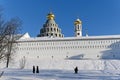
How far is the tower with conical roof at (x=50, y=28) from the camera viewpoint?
303ft

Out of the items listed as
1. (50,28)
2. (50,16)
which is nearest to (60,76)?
(50,28)

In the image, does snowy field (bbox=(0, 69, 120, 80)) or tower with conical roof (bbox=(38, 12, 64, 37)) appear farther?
tower with conical roof (bbox=(38, 12, 64, 37))

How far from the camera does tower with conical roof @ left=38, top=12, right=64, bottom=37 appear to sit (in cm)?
9240

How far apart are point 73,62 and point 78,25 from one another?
2994 cm

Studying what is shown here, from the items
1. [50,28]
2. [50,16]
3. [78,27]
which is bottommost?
A: [78,27]

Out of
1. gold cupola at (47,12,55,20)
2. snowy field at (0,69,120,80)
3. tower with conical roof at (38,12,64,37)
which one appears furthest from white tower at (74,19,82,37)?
snowy field at (0,69,120,80)

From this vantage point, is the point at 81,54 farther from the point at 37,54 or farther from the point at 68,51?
the point at 37,54

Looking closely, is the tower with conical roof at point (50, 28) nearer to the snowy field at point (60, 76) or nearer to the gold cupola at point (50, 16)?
the gold cupola at point (50, 16)

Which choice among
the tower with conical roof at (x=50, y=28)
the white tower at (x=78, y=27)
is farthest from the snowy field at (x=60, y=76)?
the tower with conical roof at (x=50, y=28)

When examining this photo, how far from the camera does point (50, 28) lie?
3654 inches

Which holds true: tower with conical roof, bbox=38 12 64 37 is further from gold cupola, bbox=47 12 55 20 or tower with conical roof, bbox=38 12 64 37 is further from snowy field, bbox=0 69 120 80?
snowy field, bbox=0 69 120 80

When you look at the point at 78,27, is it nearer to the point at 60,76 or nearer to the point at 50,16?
the point at 50,16

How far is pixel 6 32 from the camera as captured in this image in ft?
85.7

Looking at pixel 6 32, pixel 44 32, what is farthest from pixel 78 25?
pixel 6 32
